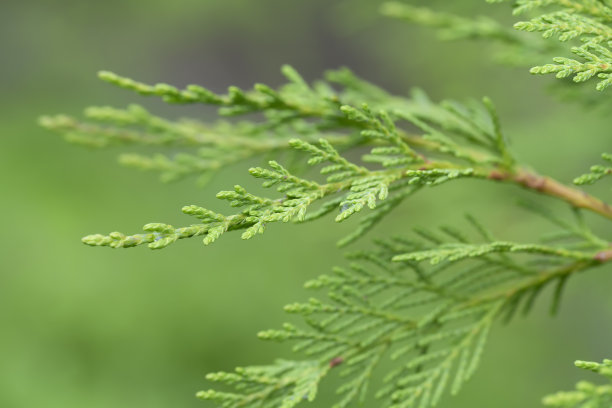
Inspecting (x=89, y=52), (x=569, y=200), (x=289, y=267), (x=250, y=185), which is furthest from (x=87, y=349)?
(x=89, y=52)

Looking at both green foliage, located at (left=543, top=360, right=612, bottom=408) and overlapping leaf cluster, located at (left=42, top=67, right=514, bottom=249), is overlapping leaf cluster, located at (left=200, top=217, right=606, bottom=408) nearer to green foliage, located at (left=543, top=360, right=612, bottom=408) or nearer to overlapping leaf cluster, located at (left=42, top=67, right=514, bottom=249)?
overlapping leaf cluster, located at (left=42, top=67, right=514, bottom=249)

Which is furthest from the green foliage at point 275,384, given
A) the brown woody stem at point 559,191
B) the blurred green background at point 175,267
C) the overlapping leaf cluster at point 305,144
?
the blurred green background at point 175,267

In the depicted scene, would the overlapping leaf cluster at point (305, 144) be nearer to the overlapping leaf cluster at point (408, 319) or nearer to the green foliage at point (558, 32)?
the overlapping leaf cluster at point (408, 319)

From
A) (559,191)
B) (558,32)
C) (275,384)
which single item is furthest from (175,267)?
(558,32)

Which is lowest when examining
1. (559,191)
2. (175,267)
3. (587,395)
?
(587,395)

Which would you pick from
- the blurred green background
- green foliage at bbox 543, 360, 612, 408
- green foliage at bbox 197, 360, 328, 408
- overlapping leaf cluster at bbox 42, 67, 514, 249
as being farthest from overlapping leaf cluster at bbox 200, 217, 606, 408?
the blurred green background

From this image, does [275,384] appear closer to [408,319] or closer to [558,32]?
[408,319]

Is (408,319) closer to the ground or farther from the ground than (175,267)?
closer to the ground

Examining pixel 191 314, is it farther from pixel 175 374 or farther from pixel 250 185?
pixel 250 185
